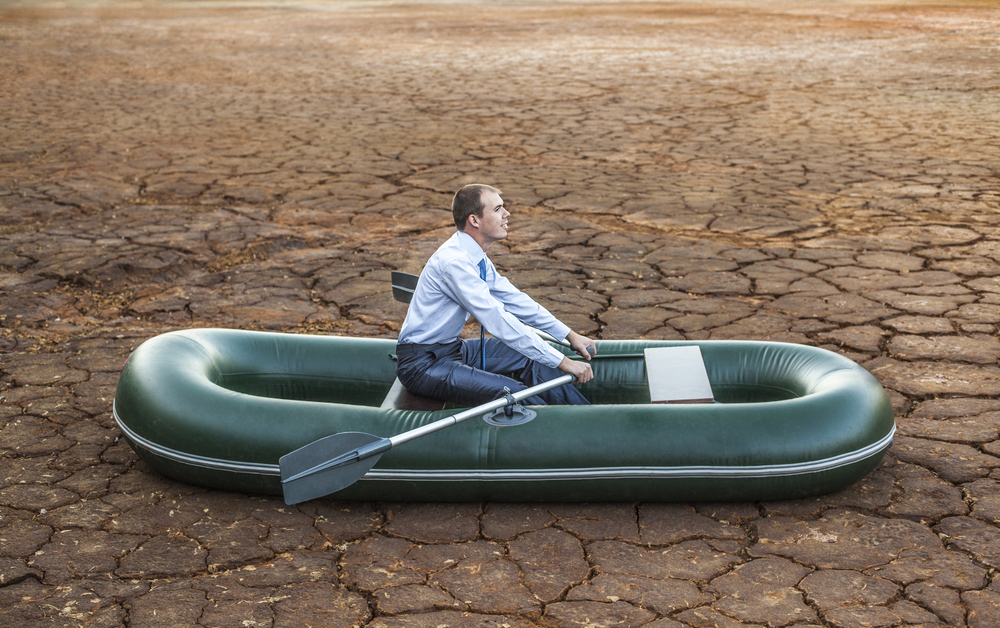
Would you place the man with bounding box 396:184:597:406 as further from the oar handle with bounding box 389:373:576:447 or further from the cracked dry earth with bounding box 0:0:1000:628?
the cracked dry earth with bounding box 0:0:1000:628

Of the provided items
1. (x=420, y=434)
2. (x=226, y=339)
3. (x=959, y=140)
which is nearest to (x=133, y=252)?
(x=226, y=339)

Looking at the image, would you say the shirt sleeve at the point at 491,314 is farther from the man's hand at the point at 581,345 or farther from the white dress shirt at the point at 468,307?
the man's hand at the point at 581,345

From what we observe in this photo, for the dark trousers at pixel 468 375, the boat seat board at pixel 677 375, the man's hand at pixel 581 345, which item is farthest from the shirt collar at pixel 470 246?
the boat seat board at pixel 677 375

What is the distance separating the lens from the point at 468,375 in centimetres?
337

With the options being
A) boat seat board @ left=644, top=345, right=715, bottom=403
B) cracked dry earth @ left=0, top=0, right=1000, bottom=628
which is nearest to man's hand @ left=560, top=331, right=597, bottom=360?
boat seat board @ left=644, top=345, right=715, bottom=403

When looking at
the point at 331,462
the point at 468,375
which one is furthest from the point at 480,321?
the point at 331,462

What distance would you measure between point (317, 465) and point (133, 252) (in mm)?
3685

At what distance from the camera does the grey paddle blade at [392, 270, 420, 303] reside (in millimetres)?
3949

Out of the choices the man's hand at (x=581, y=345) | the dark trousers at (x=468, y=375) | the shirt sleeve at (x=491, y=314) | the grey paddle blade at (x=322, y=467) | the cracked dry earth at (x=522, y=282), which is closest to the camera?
the cracked dry earth at (x=522, y=282)

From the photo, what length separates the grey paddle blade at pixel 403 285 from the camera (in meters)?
3.95

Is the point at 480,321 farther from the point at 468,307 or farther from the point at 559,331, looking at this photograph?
the point at 559,331

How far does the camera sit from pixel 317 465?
287 cm

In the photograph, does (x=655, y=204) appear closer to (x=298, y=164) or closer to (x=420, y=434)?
(x=298, y=164)

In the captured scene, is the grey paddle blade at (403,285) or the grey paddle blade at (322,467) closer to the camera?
the grey paddle blade at (322,467)
